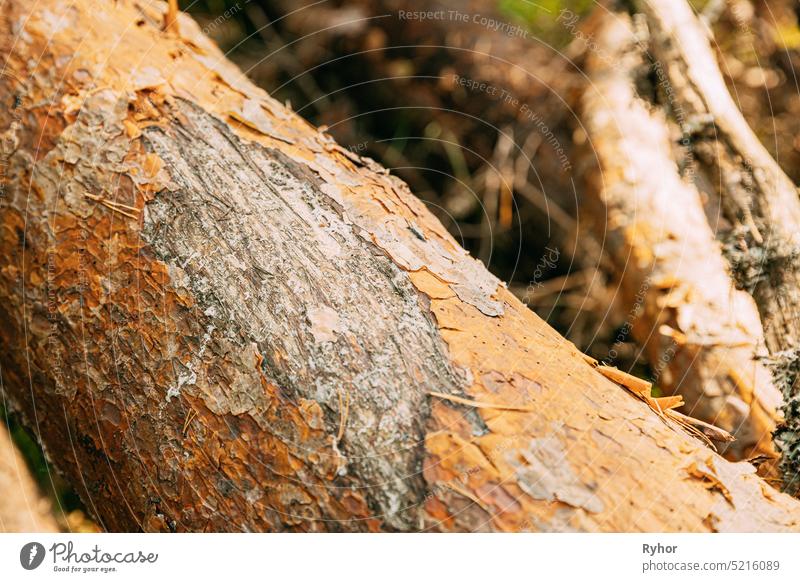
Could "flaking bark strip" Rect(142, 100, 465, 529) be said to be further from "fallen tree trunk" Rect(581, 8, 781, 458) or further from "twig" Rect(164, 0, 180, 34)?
"fallen tree trunk" Rect(581, 8, 781, 458)

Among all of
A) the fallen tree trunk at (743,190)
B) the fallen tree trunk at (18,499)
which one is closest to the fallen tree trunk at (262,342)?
the fallen tree trunk at (18,499)

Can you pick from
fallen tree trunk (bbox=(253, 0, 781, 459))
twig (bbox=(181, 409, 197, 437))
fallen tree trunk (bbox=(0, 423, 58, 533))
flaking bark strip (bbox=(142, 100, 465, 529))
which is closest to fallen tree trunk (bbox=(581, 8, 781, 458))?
fallen tree trunk (bbox=(253, 0, 781, 459))

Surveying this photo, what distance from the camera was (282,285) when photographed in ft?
2.89

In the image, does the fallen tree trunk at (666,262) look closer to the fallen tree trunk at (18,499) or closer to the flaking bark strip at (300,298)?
the flaking bark strip at (300,298)

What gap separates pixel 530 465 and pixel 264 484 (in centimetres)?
34

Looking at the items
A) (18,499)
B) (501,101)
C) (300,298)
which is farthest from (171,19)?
(18,499)

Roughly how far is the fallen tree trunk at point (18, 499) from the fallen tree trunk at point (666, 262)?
1.26 metres

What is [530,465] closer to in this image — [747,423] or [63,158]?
[747,423]

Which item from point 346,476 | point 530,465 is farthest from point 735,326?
point 346,476
